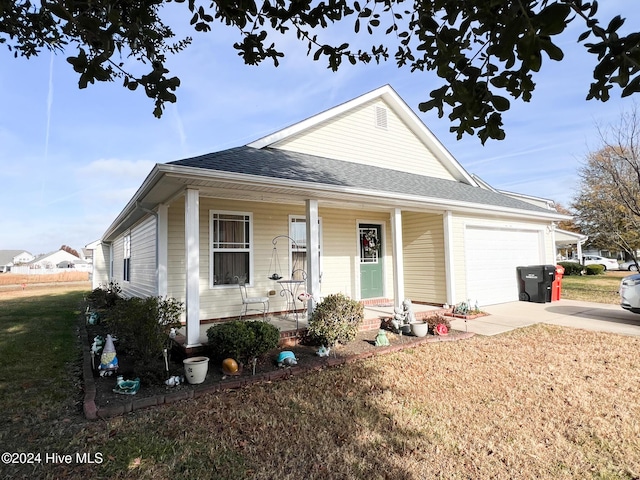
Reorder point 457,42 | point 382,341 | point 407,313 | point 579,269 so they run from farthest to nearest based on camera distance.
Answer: point 579,269
point 407,313
point 382,341
point 457,42

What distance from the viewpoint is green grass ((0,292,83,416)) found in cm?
432

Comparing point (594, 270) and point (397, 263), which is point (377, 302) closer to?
point (397, 263)

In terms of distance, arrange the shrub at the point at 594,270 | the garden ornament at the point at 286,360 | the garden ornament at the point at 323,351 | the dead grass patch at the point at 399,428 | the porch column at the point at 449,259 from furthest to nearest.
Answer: the shrub at the point at 594,270 < the porch column at the point at 449,259 < the garden ornament at the point at 323,351 < the garden ornament at the point at 286,360 < the dead grass patch at the point at 399,428

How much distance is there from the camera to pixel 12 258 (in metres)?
75.5

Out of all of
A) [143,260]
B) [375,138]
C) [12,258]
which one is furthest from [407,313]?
[12,258]

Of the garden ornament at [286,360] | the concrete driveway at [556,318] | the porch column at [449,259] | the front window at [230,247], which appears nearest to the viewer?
the garden ornament at [286,360]

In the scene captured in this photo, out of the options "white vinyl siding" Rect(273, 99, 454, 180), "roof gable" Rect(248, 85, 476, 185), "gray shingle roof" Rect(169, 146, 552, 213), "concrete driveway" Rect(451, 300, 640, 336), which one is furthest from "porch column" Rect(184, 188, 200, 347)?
"concrete driveway" Rect(451, 300, 640, 336)

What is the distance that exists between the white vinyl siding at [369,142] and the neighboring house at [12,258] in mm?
84890

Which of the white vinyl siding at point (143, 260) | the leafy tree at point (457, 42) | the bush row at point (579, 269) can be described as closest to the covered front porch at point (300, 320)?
the white vinyl siding at point (143, 260)

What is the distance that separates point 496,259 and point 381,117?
568 cm

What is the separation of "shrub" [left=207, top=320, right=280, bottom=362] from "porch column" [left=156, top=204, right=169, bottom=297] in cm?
228

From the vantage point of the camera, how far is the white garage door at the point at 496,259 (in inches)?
401

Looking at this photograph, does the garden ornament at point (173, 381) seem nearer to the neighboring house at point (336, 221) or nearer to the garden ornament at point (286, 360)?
the neighboring house at point (336, 221)

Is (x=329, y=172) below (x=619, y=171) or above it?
below
